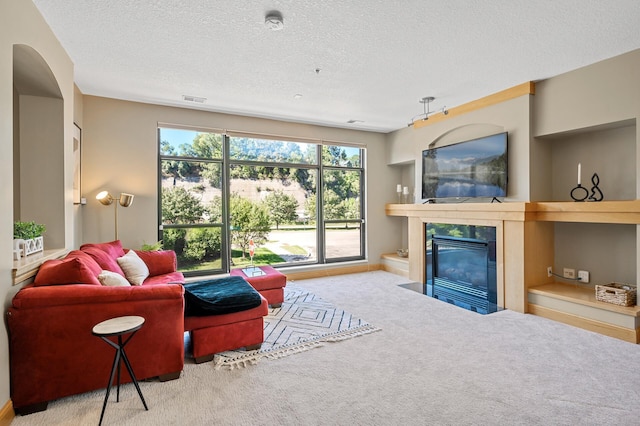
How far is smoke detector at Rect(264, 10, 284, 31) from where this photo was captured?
8.07 ft

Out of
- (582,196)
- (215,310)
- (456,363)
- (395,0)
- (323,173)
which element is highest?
(395,0)

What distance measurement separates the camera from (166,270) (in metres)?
4.04

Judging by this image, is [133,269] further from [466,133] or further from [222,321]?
[466,133]

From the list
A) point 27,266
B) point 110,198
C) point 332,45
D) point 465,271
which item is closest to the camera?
point 27,266

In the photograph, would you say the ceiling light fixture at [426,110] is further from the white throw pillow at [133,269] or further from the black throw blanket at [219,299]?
the white throw pillow at [133,269]

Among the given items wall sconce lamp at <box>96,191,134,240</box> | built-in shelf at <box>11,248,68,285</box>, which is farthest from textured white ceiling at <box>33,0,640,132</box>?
built-in shelf at <box>11,248,68,285</box>

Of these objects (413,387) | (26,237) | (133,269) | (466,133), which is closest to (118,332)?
(26,237)

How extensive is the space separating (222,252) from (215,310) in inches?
98.4

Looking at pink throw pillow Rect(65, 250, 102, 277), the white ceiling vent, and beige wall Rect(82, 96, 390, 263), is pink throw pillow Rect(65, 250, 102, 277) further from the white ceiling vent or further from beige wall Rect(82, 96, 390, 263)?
the white ceiling vent

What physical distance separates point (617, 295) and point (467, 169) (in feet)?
7.28

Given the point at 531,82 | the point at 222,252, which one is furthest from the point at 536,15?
the point at 222,252

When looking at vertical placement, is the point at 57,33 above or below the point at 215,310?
above

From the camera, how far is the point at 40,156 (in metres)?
2.94

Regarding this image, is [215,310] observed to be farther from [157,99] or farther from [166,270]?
[157,99]
